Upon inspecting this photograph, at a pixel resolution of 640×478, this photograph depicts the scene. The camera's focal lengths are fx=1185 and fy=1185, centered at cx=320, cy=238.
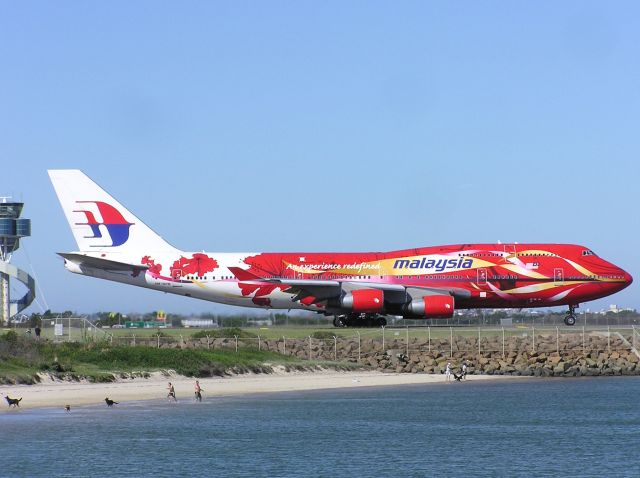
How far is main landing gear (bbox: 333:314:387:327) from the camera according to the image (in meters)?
71.1

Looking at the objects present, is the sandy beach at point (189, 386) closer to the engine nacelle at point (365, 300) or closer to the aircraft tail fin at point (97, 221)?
the engine nacelle at point (365, 300)

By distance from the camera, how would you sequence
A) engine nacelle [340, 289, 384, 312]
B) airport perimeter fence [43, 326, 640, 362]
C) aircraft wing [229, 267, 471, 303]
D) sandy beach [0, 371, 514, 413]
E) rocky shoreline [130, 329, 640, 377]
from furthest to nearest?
aircraft wing [229, 267, 471, 303], engine nacelle [340, 289, 384, 312], airport perimeter fence [43, 326, 640, 362], rocky shoreline [130, 329, 640, 377], sandy beach [0, 371, 514, 413]

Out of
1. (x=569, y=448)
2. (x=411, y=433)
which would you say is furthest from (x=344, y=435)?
(x=569, y=448)

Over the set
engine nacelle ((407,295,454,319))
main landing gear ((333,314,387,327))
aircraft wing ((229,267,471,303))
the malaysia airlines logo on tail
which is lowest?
main landing gear ((333,314,387,327))

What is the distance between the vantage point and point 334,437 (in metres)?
38.4

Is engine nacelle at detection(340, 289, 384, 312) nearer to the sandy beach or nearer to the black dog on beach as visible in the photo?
the sandy beach

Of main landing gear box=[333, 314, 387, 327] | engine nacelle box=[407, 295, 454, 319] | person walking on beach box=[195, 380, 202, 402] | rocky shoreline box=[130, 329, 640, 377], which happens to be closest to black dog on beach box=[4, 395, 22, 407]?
person walking on beach box=[195, 380, 202, 402]

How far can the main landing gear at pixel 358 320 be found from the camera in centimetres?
7106

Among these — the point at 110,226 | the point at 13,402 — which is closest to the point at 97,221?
the point at 110,226

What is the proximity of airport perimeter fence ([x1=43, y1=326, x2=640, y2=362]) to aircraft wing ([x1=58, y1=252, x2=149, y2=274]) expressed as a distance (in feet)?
20.0

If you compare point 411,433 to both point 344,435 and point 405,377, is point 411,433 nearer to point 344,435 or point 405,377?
point 344,435

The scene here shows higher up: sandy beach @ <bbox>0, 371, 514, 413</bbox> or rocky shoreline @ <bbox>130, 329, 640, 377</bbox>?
rocky shoreline @ <bbox>130, 329, 640, 377</bbox>

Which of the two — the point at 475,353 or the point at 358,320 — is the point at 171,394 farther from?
the point at 358,320

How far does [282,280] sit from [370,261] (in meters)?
5.88
